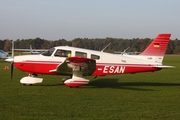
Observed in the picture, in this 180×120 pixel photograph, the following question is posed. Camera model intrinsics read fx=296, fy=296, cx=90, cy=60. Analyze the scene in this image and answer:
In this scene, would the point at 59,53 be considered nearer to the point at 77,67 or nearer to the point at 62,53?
the point at 62,53

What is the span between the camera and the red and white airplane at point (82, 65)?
11.5 meters

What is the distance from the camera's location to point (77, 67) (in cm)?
1129

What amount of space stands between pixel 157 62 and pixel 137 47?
84814 mm

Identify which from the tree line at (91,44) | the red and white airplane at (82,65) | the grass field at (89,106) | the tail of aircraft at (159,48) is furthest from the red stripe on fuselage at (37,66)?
the tree line at (91,44)

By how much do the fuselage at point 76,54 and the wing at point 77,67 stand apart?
0.34 m

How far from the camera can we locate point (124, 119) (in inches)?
232

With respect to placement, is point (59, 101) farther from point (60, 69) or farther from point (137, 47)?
point (137, 47)

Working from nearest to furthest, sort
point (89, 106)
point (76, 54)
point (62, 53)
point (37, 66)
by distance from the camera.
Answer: point (89, 106) < point (76, 54) < point (62, 53) < point (37, 66)

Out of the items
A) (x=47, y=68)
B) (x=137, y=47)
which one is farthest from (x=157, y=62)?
(x=137, y=47)

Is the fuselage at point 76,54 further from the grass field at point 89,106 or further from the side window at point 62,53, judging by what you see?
the grass field at point 89,106

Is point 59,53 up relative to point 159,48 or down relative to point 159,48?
down

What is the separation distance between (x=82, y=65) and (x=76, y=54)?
620 millimetres

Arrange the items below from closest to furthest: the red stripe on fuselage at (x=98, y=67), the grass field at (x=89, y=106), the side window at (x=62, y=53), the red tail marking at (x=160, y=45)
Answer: the grass field at (x=89, y=106) → the side window at (x=62, y=53) → the red stripe on fuselage at (x=98, y=67) → the red tail marking at (x=160, y=45)

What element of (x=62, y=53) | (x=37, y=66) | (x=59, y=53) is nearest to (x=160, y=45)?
(x=62, y=53)
